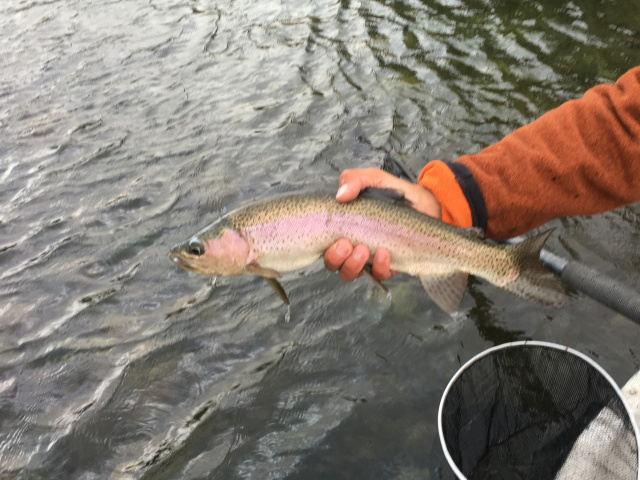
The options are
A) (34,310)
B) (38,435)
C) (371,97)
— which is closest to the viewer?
(38,435)

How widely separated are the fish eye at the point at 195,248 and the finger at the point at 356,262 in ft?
2.74

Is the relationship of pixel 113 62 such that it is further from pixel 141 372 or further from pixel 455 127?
pixel 141 372

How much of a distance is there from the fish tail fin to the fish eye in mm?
1762

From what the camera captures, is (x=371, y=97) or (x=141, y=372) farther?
(x=371, y=97)

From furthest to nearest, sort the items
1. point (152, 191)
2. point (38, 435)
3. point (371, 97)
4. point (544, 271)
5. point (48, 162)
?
point (371, 97) → point (48, 162) → point (152, 191) → point (38, 435) → point (544, 271)

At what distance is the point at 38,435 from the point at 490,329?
11.7 ft

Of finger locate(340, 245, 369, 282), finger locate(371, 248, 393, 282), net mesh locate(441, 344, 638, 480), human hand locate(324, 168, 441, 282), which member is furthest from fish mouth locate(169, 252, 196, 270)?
net mesh locate(441, 344, 638, 480)

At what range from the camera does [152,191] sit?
5.83 m

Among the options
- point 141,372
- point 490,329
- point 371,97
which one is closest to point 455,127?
point 371,97

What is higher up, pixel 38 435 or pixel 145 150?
pixel 145 150

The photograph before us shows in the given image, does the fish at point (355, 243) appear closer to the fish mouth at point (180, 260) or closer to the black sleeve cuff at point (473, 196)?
the fish mouth at point (180, 260)

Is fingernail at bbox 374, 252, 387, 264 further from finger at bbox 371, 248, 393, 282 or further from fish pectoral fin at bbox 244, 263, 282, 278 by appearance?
fish pectoral fin at bbox 244, 263, 282, 278

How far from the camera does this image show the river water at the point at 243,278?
3529 mm

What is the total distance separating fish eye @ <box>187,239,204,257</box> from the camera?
2770mm
